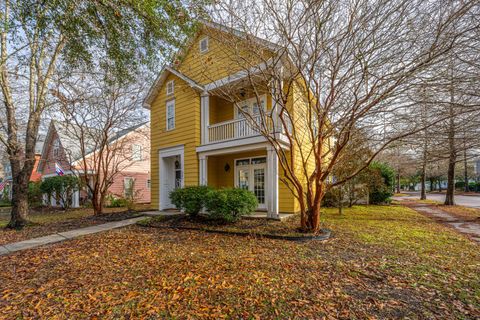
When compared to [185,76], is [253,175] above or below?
below

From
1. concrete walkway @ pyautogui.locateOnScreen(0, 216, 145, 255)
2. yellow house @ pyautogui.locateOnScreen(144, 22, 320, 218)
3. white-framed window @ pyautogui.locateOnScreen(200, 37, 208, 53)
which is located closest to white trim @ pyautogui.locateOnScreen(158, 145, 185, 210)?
yellow house @ pyautogui.locateOnScreen(144, 22, 320, 218)

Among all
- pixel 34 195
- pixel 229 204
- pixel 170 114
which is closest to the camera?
pixel 229 204

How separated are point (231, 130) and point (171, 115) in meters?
3.94

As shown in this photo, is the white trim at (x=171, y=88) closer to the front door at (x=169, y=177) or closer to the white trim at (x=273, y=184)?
the front door at (x=169, y=177)

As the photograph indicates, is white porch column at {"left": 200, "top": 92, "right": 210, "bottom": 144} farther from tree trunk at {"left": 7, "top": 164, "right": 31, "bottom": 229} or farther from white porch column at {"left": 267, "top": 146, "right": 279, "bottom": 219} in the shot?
tree trunk at {"left": 7, "top": 164, "right": 31, "bottom": 229}

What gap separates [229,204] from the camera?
7.72m

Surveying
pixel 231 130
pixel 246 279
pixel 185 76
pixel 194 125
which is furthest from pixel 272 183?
pixel 185 76

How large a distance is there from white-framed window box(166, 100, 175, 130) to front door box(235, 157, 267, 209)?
405 cm

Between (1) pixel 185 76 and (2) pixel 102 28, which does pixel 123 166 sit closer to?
(1) pixel 185 76

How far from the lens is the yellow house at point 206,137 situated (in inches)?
379

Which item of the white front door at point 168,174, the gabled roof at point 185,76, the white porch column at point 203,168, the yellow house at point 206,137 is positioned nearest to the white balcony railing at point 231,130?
the yellow house at point 206,137

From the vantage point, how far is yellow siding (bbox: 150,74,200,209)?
10984mm

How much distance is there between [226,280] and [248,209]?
167 inches

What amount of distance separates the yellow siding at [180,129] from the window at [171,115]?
25 cm
